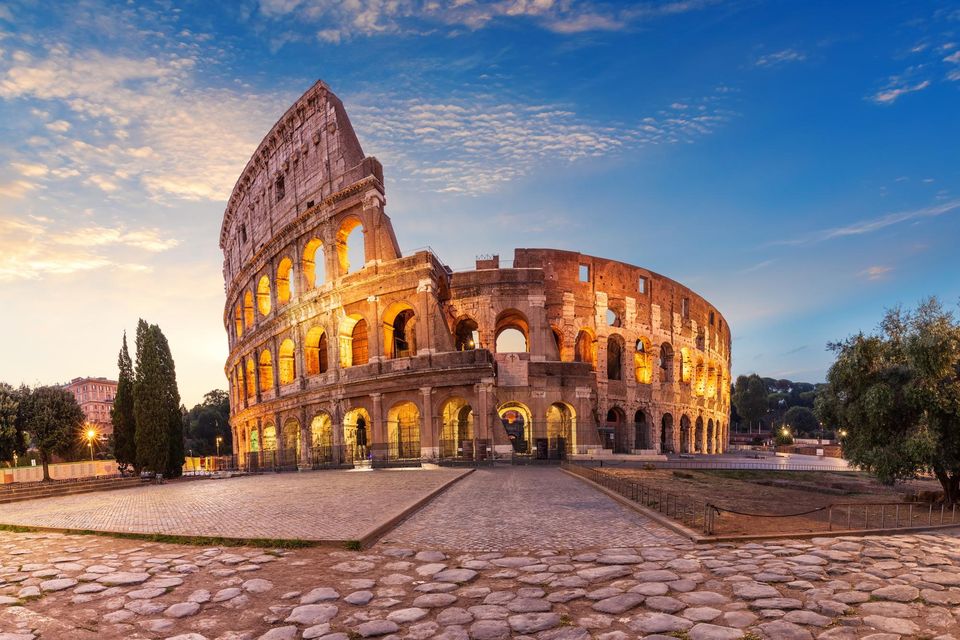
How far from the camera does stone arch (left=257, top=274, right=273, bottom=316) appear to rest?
37.5 metres

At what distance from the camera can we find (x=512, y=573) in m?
6.00

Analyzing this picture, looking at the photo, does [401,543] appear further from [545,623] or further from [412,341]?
[412,341]

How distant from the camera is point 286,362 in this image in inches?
1379

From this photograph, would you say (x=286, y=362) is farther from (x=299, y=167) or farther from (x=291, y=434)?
(x=299, y=167)

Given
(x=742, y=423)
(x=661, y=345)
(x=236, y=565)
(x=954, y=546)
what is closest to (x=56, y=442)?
(x=236, y=565)

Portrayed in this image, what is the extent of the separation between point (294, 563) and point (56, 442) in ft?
85.9

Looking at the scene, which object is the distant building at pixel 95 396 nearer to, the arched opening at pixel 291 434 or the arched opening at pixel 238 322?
the arched opening at pixel 238 322

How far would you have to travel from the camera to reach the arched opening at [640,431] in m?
37.3

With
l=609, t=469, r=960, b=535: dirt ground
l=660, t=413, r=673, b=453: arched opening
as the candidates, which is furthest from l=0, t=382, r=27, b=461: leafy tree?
l=660, t=413, r=673, b=453: arched opening

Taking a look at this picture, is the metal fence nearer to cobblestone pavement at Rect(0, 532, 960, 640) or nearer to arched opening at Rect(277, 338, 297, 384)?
cobblestone pavement at Rect(0, 532, 960, 640)

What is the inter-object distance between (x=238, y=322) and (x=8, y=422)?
60.1 ft

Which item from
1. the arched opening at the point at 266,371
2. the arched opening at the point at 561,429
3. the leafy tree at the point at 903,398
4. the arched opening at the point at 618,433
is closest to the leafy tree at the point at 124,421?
the arched opening at the point at 266,371

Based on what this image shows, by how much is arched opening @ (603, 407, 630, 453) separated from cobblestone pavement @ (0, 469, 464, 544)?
21.7m

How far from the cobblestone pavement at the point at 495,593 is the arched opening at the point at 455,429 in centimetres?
1896
